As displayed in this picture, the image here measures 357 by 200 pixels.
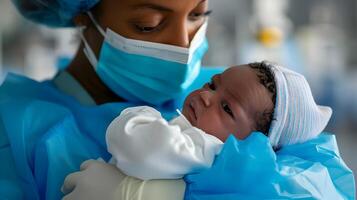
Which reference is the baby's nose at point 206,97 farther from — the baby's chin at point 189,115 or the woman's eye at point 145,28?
the woman's eye at point 145,28

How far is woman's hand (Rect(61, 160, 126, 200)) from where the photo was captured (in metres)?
0.93

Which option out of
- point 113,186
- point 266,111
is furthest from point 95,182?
point 266,111

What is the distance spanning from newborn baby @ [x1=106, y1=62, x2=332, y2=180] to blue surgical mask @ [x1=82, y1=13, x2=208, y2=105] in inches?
6.0

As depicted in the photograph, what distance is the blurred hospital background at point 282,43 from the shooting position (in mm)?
3768

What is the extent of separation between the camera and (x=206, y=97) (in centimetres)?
107

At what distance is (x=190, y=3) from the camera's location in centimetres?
120

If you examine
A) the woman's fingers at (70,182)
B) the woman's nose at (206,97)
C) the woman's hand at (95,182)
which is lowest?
the woman's fingers at (70,182)

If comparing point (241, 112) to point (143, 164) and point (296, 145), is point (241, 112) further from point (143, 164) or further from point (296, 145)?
point (143, 164)

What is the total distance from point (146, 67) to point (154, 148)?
0.43 meters

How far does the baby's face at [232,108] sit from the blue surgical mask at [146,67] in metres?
0.19

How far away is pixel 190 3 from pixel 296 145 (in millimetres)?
397

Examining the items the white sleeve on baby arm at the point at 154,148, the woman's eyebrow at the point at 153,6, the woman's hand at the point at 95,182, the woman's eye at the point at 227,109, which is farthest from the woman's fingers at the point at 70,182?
the woman's eyebrow at the point at 153,6

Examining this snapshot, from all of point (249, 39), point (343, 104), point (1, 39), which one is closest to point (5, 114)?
point (1, 39)

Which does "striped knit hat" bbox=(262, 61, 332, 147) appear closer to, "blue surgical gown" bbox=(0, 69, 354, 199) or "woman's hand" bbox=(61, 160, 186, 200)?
"blue surgical gown" bbox=(0, 69, 354, 199)
